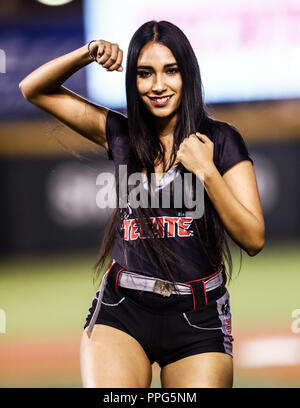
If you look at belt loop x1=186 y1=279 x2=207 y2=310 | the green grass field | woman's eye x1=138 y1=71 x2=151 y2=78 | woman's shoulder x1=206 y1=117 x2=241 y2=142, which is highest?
woman's eye x1=138 y1=71 x2=151 y2=78

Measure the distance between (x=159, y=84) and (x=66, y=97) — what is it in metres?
0.41

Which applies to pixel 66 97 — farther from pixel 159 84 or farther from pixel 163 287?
pixel 163 287

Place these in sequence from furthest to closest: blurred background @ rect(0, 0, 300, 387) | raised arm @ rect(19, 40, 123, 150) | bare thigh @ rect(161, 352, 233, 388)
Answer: blurred background @ rect(0, 0, 300, 387)
raised arm @ rect(19, 40, 123, 150)
bare thigh @ rect(161, 352, 233, 388)

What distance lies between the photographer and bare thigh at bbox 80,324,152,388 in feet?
7.20

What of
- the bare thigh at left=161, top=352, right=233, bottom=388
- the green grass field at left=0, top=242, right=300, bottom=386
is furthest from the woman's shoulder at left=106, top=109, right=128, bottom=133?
the green grass field at left=0, top=242, right=300, bottom=386

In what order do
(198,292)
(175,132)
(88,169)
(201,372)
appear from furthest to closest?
(88,169) → (175,132) → (198,292) → (201,372)

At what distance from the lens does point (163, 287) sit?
228cm

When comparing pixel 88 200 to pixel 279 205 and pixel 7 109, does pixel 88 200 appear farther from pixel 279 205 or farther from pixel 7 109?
pixel 279 205

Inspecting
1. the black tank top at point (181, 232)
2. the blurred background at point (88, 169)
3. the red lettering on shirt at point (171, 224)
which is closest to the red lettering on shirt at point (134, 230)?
the black tank top at point (181, 232)

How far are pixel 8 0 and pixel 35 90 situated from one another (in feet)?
16.9

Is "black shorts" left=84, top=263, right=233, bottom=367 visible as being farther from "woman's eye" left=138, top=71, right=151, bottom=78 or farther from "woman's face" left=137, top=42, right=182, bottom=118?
"woman's eye" left=138, top=71, right=151, bottom=78

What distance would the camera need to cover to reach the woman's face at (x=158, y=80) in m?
A: 2.33

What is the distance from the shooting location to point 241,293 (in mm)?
5934

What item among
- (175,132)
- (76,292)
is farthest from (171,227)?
(76,292)
